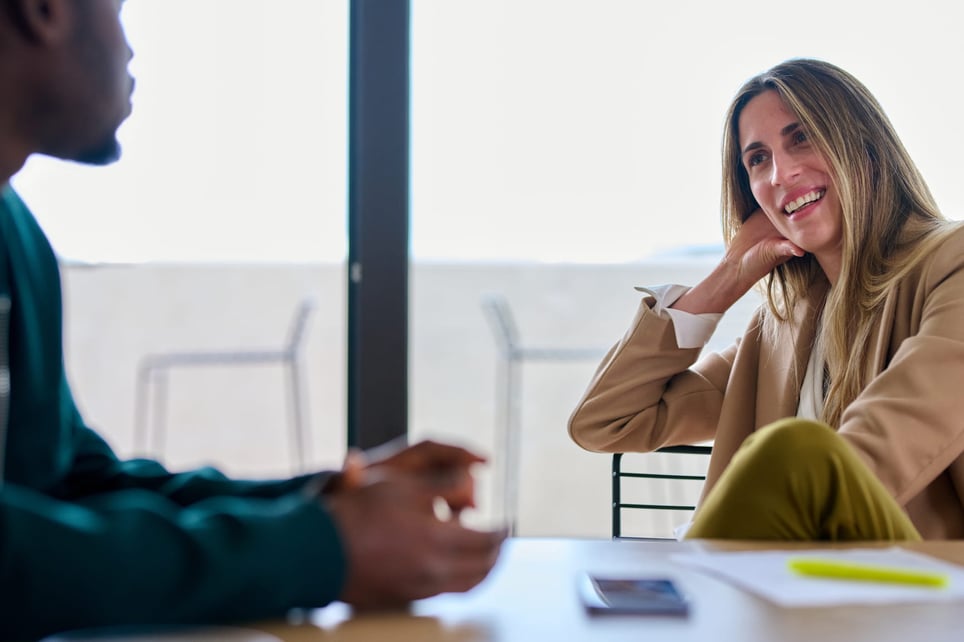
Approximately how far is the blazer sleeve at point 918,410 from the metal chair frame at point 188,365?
2.94 meters

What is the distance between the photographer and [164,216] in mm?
3697

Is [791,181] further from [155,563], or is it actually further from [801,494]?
[155,563]

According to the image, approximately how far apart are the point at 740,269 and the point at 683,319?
0.18 meters

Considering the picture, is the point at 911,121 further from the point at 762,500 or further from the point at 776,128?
the point at 762,500

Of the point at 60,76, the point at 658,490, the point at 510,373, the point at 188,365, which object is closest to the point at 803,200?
the point at 60,76

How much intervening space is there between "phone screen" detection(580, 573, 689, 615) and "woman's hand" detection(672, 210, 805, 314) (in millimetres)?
1373

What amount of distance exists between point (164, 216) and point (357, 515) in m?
3.23

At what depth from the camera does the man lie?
61 cm

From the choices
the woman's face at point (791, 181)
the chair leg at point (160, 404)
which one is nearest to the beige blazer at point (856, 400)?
the woman's face at point (791, 181)

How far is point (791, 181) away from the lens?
6.61 ft

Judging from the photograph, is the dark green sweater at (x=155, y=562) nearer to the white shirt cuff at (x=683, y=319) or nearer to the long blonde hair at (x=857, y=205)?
the long blonde hair at (x=857, y=205)

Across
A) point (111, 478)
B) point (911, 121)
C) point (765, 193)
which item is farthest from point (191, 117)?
point (111, 478)

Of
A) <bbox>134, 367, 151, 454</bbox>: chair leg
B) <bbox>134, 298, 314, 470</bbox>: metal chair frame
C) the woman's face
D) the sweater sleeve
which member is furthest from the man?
<bbox>134, 367, 151, 454</bbox>: chair leg

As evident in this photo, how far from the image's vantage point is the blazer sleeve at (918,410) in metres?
1.59
